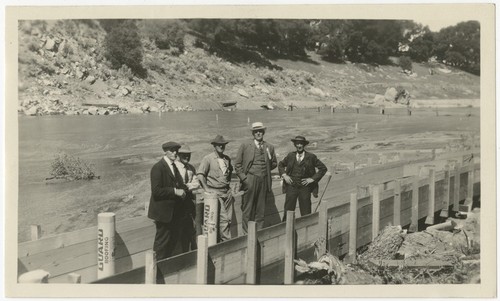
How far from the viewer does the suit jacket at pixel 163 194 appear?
19.6 feet

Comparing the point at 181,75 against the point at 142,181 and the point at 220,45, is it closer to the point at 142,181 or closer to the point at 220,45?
the point at 220,45

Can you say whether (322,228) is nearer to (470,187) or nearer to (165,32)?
(470,187)

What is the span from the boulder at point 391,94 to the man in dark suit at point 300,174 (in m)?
6.87

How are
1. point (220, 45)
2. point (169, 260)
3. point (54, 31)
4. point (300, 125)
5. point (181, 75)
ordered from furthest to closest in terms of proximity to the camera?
point (300, 125), point (181, 75), point (220, 45), point (54, 31), point (169, 260)

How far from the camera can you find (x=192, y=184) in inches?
248

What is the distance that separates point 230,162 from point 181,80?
7075 mm

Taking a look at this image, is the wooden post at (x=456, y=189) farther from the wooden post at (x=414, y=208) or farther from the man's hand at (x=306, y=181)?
the man's hand at (x=306, y=181)

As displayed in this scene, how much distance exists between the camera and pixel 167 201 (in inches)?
237

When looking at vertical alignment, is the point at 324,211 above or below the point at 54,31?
below

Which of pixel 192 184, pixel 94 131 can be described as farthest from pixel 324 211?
pixel 94 131

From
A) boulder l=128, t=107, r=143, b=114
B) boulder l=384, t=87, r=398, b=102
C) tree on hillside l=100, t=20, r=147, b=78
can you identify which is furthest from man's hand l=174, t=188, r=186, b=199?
boulder l=384, t=87, r=398, b=102

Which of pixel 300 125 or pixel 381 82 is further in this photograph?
pixel 300 125

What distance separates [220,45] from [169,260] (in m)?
7.89

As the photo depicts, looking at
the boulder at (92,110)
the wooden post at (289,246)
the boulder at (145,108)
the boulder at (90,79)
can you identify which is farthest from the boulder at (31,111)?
the wooden post at (289,246)
